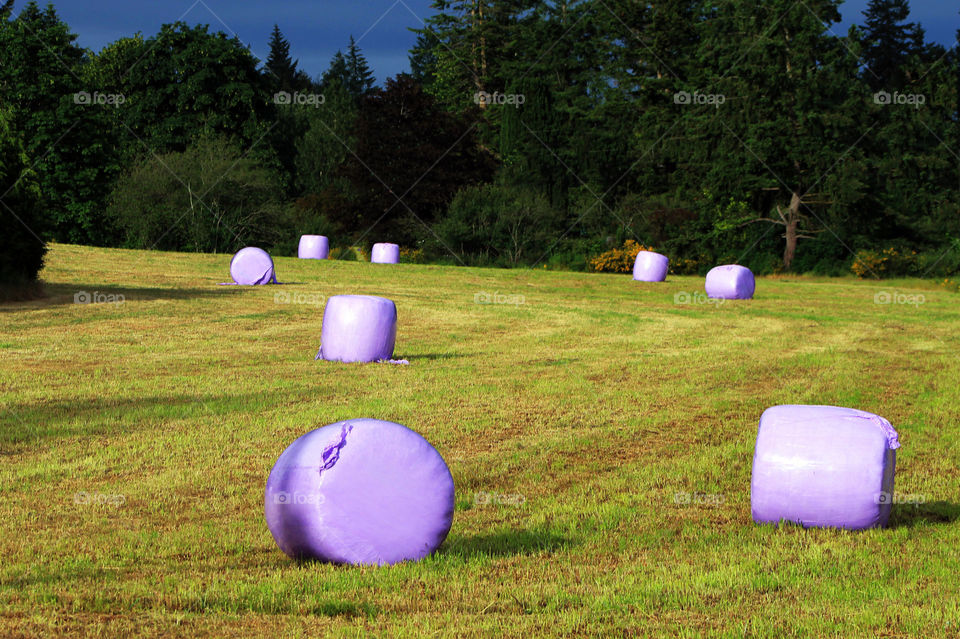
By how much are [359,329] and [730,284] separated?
55.8 ft

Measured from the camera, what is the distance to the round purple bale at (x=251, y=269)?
2906 centimetres

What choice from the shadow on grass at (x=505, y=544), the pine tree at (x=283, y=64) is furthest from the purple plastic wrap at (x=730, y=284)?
the pine tree at (x=283, y=64)

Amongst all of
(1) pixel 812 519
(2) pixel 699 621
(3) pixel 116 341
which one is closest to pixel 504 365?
(3) pixel 116 341

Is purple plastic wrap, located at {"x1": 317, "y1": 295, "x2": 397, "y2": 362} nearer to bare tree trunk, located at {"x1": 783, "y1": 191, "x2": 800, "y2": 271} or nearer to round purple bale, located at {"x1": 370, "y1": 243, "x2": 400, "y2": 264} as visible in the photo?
round purple bale, located at {"x1": 370, "y1": 243, "x2": 400, "y2": 264}

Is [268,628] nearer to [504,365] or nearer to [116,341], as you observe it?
[504,365]

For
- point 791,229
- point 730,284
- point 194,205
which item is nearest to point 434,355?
point 730,284

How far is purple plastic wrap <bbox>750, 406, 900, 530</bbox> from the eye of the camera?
6922 millimetres

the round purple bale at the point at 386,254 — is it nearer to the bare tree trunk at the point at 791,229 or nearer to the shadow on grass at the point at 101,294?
the shadow on grass at the point at 101,294

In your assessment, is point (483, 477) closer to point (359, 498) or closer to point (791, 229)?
point (359, 498)

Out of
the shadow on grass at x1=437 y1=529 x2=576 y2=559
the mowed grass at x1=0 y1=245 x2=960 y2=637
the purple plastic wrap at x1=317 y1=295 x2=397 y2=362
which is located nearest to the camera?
the mowed grass at x1=0 y1=245 x2=960 y2=637

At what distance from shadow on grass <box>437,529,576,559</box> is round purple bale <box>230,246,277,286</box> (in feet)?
76.5

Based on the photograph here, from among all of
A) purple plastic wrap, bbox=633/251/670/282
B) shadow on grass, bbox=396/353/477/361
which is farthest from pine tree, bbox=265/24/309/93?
shadow on grass, bbox=396/353/477/361

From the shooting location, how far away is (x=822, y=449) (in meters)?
7.02

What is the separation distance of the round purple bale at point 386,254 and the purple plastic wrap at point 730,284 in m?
16.7
